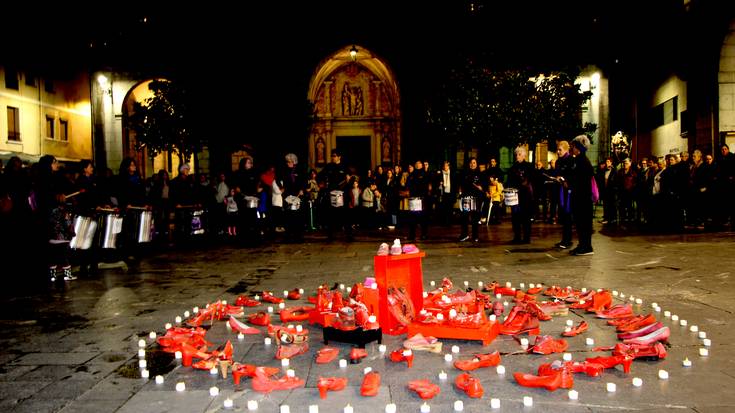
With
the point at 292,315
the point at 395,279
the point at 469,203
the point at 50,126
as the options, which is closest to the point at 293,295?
the point at 292,315

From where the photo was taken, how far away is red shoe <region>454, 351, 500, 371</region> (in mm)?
3967

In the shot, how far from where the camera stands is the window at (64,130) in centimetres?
3903

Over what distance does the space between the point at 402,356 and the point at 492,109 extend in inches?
636

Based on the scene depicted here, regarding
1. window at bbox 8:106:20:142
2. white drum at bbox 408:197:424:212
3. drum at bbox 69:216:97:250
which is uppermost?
window at bbox 8:106:20:142

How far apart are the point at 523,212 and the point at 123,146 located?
23.9 m

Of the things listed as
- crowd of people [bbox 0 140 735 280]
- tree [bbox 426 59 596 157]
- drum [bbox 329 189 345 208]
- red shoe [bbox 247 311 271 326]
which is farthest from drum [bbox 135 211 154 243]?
tree [bbox 426 59 596 157]

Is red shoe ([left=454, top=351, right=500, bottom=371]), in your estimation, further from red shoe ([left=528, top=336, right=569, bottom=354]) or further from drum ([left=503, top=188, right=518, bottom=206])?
drum ([left=503, top=188, right=518, bottom=206])

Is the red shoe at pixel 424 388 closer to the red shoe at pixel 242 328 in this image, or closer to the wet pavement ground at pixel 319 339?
the wet pavement ground at pixel 319 339

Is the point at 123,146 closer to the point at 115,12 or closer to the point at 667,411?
the point at 115,12

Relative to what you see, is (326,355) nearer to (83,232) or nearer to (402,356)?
(402,356)

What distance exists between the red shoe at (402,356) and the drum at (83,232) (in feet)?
21.2

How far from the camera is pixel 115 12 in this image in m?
26.0

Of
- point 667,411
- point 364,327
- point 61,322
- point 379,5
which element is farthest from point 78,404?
point 379,5

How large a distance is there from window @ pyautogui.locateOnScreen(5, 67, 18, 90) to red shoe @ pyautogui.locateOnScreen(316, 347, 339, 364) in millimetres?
35945
